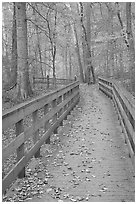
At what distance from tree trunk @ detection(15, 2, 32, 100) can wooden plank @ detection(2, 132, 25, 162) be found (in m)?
8.35

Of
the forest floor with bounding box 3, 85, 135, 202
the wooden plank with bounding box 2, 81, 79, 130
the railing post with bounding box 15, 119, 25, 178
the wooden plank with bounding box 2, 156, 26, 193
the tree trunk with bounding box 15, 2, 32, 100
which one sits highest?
the tree trunk with bounding box 15, 2, 32, 100

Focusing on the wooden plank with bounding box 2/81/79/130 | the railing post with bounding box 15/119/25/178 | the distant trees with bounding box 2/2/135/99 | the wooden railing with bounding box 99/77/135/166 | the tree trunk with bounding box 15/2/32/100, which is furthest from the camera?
the distant trees with bounding box 2/2/135/99

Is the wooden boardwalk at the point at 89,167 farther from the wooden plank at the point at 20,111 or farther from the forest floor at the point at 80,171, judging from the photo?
the wooden plank at the point at 20,111

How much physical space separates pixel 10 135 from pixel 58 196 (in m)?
6.77

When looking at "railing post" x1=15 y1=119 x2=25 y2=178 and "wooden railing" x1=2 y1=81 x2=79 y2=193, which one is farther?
"railing post" x1=15 y1=119 x2=25 y2=178

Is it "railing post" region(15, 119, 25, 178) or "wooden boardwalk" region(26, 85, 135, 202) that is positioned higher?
"railing post" region(15, 119, 25, 178)

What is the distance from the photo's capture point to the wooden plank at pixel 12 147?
428cm

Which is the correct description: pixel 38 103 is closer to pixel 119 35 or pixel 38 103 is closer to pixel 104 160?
pixel 104 160

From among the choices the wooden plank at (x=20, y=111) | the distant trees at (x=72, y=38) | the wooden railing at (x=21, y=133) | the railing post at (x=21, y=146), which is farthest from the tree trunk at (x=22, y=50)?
the railing post at (x=21, y=146)

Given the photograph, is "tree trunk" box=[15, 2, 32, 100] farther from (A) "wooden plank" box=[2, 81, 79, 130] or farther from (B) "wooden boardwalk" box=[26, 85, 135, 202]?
(A) "wooden plank" box=[2, 81, 79, 130]

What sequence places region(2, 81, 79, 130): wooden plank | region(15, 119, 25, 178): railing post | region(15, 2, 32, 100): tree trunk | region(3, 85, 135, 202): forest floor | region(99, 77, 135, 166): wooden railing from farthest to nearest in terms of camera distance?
region(15, 2, 32, 100): tree trunk → region(99, 77, 135, 166): wooden railing → region(15, 119, 25, 178): railing post → region(3, 85, 135, 202): forest floor → region(2, 81, 79, 130): wooden plank

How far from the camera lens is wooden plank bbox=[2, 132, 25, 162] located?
4.28m

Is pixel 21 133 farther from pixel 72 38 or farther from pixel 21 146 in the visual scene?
pixel 72 38

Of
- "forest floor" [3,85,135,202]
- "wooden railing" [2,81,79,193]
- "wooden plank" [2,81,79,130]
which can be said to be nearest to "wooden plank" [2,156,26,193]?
"wooden railing" [2,81,79,193]
